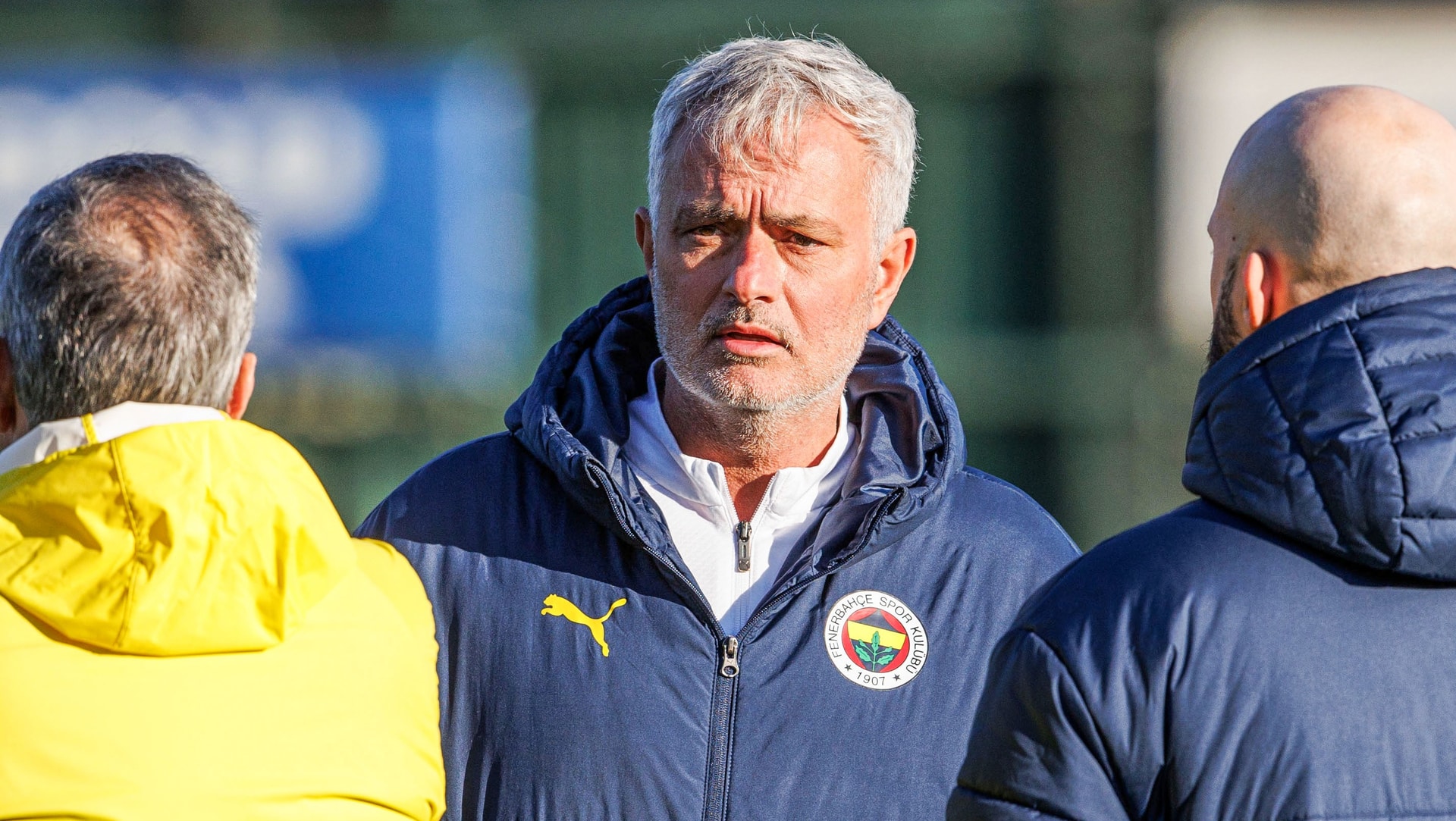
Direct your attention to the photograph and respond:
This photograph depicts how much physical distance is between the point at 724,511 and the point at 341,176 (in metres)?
5.86

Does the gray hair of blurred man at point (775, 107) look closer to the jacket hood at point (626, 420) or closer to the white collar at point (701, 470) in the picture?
the jacket hood at point (626, 420)

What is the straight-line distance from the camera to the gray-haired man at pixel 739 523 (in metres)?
2.27

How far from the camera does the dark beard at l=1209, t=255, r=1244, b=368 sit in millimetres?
1784

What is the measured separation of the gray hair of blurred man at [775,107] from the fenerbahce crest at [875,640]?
2.04ft

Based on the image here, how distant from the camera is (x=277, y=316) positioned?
7.89 meters

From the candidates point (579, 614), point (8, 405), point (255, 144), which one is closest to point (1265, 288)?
point (579, 614)

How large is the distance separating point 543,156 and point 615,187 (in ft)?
1.31

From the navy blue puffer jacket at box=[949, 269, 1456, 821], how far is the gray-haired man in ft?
2.16

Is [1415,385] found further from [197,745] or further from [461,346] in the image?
[461,346]

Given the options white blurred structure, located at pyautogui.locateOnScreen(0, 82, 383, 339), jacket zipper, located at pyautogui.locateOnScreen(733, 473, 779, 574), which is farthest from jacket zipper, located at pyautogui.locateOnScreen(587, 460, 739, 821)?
white blurred structure, located at pyautogui.locateOnScreen(0, 82, 383, 339)

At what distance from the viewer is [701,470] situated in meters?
2.51

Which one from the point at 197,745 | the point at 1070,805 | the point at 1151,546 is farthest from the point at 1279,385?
the point at 197,745

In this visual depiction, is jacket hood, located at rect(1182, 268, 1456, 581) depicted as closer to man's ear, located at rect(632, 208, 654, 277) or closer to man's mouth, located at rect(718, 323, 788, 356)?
man's mouth, located at rect(718, 323, 788, 356)

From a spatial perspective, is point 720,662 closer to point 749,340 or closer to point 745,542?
point 745,542
